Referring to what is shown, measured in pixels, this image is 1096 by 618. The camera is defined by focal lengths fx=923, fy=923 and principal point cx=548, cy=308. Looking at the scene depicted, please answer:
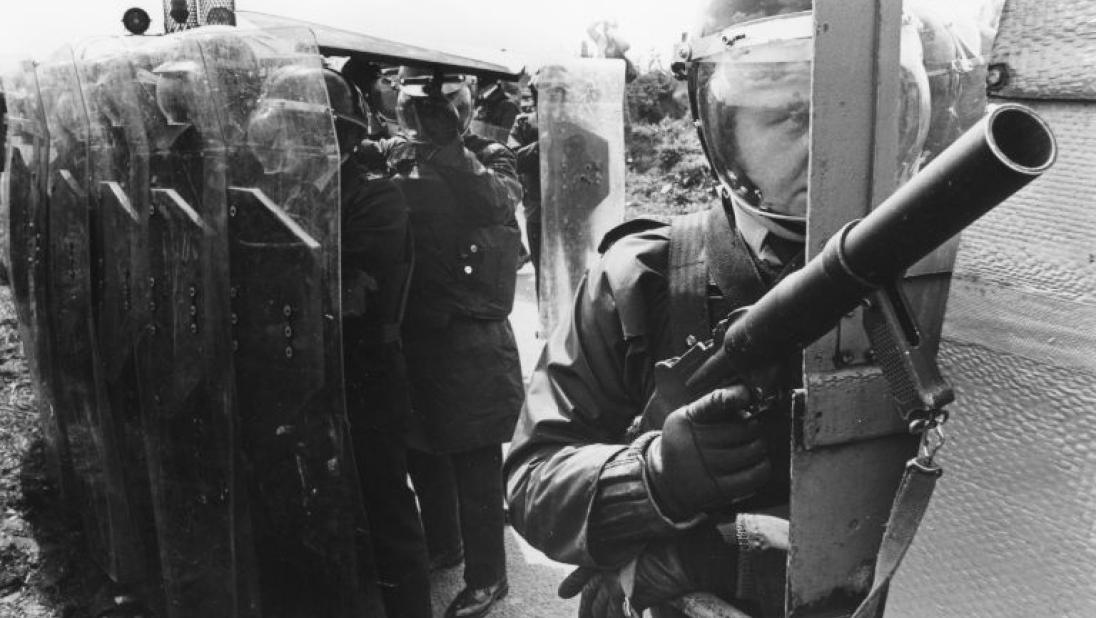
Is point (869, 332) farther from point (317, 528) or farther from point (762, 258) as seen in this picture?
point (317, 528)

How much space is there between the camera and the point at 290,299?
2.79 m

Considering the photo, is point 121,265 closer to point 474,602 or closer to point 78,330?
point 78,330

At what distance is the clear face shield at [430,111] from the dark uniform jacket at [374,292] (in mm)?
659

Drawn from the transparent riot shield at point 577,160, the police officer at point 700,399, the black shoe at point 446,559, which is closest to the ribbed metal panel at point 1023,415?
the police officer at point 700,399

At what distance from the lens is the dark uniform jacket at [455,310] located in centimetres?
406

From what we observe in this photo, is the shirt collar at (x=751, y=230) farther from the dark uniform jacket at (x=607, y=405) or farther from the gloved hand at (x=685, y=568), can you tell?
the gloved hand at (x=685, y=568)

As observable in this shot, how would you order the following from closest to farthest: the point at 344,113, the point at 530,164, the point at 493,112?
1. the point at 344,113
2. the point at 493,112
3. the point at 530,164

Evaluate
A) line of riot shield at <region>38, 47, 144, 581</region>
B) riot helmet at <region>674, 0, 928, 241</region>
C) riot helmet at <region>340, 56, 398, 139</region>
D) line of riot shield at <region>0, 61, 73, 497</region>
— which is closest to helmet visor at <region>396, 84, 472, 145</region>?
riot helmet at <region>340, 56, 398, 139</region>

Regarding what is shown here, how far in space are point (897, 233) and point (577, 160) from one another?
5.32 metres

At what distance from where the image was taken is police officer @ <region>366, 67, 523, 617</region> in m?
4.07

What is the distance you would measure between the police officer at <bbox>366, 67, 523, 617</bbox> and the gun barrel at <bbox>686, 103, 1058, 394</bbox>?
2.90 metres

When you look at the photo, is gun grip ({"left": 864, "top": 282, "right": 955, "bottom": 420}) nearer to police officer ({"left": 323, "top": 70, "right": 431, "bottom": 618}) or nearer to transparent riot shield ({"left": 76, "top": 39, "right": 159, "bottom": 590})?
police officer ({"left": 323, "top": 70, "right": 431, "bottom": 618})

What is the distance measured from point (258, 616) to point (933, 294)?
2.57 meters

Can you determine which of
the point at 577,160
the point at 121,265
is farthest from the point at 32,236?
the point at 577,160
